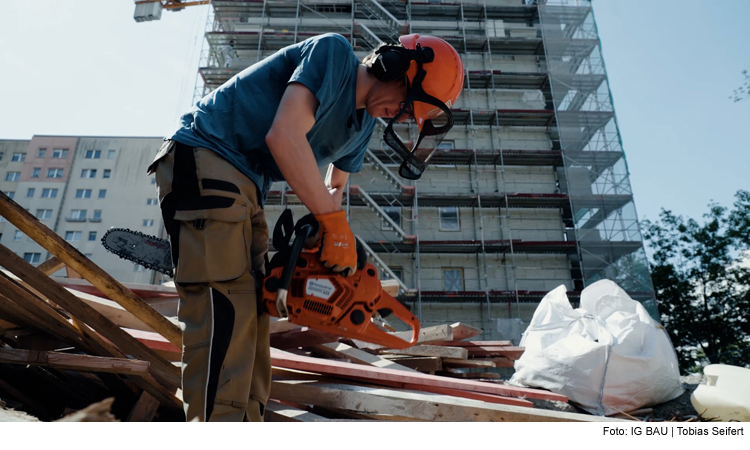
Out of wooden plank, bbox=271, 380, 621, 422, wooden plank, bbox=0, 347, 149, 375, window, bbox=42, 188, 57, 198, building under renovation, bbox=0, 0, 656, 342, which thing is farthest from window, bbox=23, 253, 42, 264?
wooden plank, bbox=271, 380, 621, 422

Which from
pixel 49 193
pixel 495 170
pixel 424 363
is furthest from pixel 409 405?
pixel 49 193

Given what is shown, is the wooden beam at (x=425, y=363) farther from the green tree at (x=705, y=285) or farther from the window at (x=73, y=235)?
the window at (x=73, y=235)

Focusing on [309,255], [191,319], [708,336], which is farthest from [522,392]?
[708,336]

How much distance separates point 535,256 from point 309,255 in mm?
17110

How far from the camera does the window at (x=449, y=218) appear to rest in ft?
59.3

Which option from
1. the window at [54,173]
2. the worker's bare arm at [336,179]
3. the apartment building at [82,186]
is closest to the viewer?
the worker's bare arm at [336,179]

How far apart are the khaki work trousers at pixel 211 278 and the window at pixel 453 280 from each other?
15994mm

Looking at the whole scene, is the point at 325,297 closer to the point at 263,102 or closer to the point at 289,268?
the point at 289,268

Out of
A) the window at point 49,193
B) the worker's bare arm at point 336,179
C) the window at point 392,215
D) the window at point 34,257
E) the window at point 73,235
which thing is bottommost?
the worker's bare arm at point 336,179

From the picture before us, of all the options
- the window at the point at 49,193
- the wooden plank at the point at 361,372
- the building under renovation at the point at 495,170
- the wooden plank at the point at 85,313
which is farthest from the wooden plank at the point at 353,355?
the window at the point at 49,193

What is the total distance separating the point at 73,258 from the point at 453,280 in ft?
52.6

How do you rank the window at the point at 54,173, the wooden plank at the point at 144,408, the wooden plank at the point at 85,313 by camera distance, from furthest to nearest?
1. the window at the point at 54,173
2. the wooden plank at the point at 144,408
3. the wooden plank at the point at 85,313

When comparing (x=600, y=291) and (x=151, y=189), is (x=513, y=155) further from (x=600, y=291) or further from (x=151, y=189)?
(x=151, y=189)

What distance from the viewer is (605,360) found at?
3.93 meters
